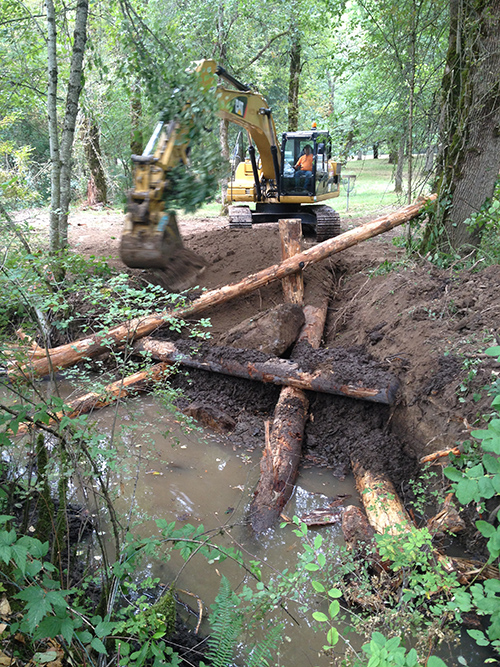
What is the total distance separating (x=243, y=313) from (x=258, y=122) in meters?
3.61

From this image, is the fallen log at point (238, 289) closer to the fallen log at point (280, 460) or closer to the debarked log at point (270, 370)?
the debarked log at point (270, 370)

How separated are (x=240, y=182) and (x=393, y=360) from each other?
743 centimetres

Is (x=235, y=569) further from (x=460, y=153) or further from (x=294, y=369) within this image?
(x=460, y=153)

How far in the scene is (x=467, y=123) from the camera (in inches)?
234

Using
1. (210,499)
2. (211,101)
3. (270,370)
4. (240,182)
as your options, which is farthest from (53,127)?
(210,499)

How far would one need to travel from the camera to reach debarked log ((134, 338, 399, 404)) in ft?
15.5

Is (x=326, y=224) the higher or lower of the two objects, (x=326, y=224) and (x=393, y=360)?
the higher

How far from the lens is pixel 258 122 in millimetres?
8156

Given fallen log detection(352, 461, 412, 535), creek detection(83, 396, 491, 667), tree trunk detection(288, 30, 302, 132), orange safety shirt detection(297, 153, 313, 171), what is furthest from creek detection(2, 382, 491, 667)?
tree trunk detection(288, 30, 302, 132)

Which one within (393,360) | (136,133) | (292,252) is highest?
(136,133)

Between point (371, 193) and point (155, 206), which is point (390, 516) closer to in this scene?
point (155, 206)

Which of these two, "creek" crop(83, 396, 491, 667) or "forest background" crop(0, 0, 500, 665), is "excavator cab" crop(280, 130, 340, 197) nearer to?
"forest background" crop(0, 0, 500, 665)

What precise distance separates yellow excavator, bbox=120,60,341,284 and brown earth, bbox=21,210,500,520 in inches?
98.6

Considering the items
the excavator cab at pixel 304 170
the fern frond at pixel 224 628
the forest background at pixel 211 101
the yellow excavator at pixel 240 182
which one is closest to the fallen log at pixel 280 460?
the forest background at pixel 211 101
